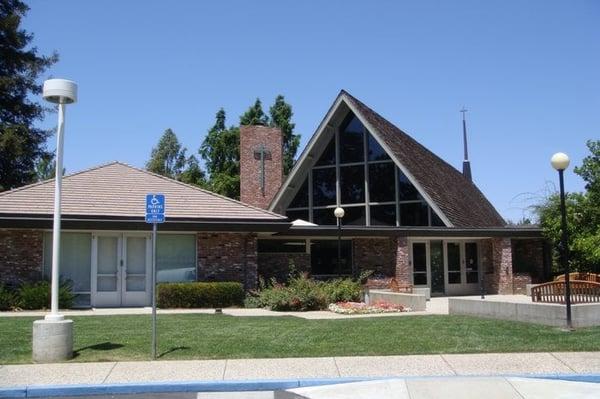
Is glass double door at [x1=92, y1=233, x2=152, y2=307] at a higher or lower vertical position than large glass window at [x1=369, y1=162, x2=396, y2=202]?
lower

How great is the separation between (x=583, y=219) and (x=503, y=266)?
11.4ft

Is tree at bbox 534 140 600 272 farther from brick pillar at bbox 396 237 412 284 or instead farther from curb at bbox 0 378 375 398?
curb at bbox 0 378 375 398

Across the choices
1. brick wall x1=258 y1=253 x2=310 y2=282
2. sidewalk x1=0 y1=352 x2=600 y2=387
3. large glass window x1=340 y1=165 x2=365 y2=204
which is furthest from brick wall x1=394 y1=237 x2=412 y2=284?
sidewalk x1=0 y1=352 x2=600 y2=387

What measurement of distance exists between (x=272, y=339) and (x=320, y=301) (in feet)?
23.1

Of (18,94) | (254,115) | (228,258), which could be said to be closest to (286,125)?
(254,115)

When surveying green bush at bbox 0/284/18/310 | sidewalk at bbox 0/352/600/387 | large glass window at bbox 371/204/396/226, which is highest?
large glass window at bbox 371/204/396/226

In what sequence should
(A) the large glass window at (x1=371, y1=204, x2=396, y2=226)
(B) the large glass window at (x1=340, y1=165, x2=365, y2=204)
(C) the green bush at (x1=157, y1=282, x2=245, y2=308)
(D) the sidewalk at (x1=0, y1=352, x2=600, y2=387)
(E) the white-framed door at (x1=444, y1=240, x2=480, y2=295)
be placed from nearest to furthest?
(D) the sidewalk at (x1=0, y1=352, x2=600, y2=387) < (C) the green bush at (x1=157, y1=282, x2=245, y2=308) < (E) the white-framed door at (x1=444, y1=240, x2=480, y2=295) < (A) the large glass window at (x1=371, y1=204, x2=396, y2=226) < (B) the large glass window at (x1=340, y1=165, x2=365, y2=204)

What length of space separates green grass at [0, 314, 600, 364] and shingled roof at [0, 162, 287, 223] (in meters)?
4.96

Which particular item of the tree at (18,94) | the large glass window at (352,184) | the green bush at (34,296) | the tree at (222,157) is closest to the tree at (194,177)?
the tree at (222,157)

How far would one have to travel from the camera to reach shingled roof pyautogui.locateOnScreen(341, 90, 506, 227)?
2698cm

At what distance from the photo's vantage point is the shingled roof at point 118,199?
19.4 m

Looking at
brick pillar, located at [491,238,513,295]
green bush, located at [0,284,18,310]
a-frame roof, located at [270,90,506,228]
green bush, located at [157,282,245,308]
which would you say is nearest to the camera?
green bush, located at [0,284,18,310]

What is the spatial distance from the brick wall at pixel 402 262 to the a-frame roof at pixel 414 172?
211 centimetres

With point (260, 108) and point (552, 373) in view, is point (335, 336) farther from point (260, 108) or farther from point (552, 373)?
point (260, 108)
